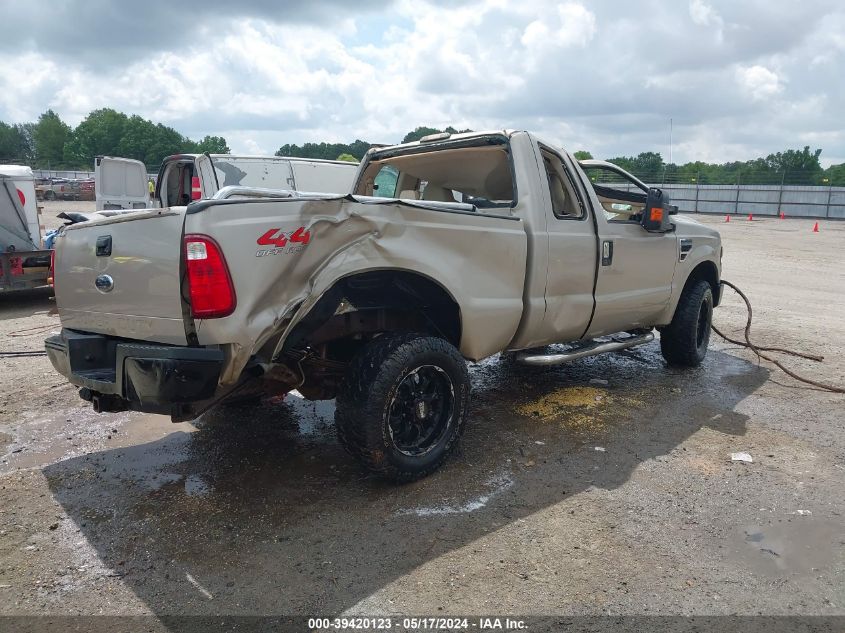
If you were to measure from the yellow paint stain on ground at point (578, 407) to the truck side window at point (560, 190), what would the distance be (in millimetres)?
1521

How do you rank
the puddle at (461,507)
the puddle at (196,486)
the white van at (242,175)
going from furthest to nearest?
the white van at (242,175), the puddle at (196,486), the puddle at (461,507)

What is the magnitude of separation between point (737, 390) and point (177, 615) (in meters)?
4.83

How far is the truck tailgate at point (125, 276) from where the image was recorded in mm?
2910

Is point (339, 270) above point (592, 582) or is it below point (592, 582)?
above

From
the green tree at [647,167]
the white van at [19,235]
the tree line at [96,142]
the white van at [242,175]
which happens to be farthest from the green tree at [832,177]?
the tree line at [96,142]

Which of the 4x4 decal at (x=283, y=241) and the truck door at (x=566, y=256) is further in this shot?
the truck door at (x=566, y=256)

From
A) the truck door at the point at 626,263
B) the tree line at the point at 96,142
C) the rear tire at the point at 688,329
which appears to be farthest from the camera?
the tree line at the point at 96,142

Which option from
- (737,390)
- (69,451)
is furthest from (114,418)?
(737,390)

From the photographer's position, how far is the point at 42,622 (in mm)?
2449

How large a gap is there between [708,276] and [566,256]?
266cm

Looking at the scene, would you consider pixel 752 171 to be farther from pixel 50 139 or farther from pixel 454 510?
pixel 50 139

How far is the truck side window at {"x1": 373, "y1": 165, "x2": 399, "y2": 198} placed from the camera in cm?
552

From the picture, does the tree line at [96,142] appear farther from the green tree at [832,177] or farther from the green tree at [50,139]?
the green tree at [832,177]

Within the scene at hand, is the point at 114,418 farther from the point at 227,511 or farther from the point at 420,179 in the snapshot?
the point at 420,179
